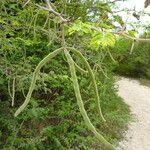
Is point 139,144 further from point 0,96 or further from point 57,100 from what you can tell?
point 0,96

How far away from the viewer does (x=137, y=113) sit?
9.04 meters

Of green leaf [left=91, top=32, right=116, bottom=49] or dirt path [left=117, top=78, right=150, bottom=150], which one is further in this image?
dirt path [left=117, top=78, right=150, bottom=150]

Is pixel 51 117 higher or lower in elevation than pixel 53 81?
lower

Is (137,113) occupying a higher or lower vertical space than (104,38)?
lower

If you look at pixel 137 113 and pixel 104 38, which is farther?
pixel 137 113

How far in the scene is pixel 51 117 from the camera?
16.6 feet

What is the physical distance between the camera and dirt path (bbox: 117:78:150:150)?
6.87 meters

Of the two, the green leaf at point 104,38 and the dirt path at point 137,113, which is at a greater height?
the green leaf at point 104,38

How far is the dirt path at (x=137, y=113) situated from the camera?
22.5 feet

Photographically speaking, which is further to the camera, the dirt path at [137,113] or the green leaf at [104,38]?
the dirt path at [137,113]

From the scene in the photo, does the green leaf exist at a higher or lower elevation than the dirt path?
higher

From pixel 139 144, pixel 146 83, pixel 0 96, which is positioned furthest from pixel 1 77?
pixel 146 83

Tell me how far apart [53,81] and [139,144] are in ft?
8.13

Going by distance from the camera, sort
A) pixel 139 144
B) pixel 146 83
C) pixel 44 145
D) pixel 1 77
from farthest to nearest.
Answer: pixel 146 83 → pixel 139 144 → pixel 44 145 → pixel 1 77
